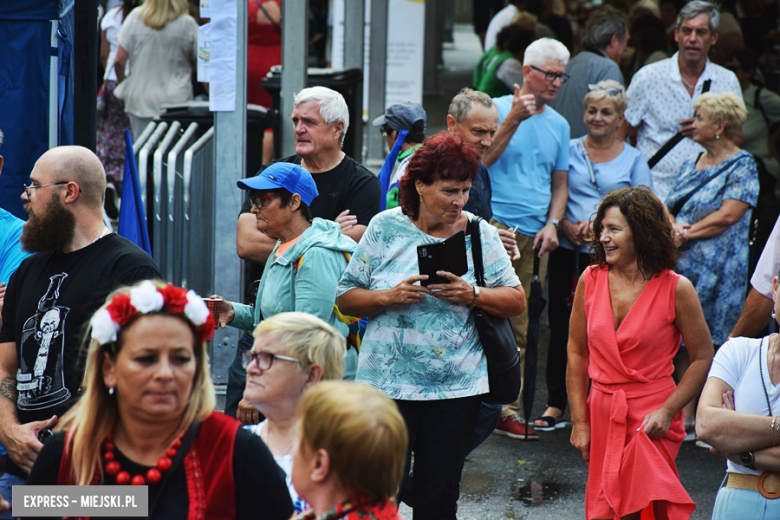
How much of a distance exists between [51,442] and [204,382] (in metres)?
0.42

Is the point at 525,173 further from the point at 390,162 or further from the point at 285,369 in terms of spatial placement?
the point at 285,369

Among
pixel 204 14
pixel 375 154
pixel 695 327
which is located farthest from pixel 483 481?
pixel 375 154

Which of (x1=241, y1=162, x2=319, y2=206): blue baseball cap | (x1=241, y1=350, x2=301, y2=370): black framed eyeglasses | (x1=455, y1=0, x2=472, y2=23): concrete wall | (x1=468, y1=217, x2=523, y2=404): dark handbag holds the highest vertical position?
(x1=455, y1=0, x2=472, y2=23): concrete wall

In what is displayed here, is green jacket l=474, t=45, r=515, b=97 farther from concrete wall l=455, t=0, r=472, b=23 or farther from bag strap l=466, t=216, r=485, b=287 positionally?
concrete wall l=455, t=0, r=472, b=23

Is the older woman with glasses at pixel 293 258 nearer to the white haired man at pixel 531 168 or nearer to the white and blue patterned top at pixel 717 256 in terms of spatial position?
the white haired man at pixel 531 168

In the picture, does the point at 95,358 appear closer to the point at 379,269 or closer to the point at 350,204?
the point at 379,269

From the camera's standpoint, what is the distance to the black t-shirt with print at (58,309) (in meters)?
3.35

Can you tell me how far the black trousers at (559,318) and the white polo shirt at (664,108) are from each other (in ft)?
3.12

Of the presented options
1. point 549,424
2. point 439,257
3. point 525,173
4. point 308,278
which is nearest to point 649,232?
point 439,257

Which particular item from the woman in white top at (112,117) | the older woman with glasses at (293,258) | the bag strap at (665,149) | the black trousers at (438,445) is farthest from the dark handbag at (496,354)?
the woman in white top at (112,117)

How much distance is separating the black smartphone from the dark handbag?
0.16m

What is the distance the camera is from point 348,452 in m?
2.15

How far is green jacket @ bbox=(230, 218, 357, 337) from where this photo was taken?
3.71 m

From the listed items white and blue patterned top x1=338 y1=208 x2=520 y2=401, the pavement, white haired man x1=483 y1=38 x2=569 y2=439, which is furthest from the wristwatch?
white haired man x1=483 y1=38 x2=569 y2=439
